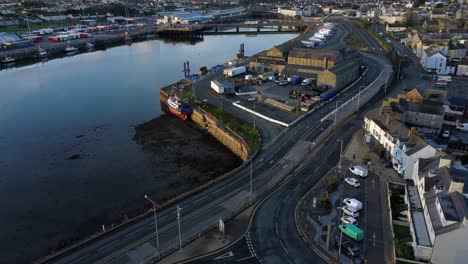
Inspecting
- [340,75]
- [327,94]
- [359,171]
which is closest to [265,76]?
[340,75]

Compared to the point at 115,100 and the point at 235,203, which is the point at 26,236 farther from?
the point at 115,100

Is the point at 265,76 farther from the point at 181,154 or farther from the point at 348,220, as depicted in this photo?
the point at 348,220

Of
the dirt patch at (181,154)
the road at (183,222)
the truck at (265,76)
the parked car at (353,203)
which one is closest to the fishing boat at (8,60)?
the dirt patch at (181,154)

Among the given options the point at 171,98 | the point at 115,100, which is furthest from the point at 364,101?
the point at 115,100

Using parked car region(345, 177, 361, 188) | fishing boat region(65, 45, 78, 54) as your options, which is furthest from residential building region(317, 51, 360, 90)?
fishing boat region(65, 45, 78, 54)

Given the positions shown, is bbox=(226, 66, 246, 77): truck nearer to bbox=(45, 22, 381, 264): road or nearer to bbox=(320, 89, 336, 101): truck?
bbox=(320, 89, 336, 101): truck

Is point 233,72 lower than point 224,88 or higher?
higher
